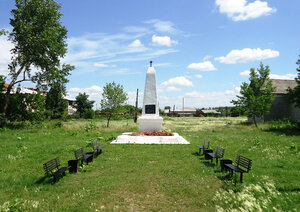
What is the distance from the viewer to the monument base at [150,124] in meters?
18.3

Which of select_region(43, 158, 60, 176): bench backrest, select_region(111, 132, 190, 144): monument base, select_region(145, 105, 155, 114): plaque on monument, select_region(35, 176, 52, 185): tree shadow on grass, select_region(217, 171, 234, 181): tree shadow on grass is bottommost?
select_region(35, 176, 52, 185): tree shadow on grass

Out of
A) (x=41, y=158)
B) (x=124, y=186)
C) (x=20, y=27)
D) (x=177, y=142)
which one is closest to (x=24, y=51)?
(x=20, y=27)

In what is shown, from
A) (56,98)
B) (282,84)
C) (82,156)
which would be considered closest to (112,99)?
(56,98)

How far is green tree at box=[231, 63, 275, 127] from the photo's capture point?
26.7 m

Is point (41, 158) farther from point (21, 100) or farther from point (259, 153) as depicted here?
point (21, 100)

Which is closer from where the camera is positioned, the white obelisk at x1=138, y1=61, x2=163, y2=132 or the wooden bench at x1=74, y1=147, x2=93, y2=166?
the wooden bench at x1=74, y1=147, x2=93, y2=166

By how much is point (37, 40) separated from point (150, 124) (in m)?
18.2

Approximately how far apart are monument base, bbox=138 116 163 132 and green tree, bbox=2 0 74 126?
1599 cm

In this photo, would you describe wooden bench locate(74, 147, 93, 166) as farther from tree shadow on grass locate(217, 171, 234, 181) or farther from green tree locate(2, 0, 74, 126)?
green tree locate(2, 0, 74, 126)

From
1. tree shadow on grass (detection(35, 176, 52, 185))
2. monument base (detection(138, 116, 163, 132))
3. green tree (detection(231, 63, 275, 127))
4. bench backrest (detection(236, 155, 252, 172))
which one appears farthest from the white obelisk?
green tree (detection(231, 63, 275, 127))

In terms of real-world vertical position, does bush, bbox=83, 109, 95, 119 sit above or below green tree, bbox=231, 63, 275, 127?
below

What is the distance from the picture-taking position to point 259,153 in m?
11.8

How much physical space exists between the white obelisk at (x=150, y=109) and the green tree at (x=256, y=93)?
15405 millimetres

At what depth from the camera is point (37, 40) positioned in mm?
23766
